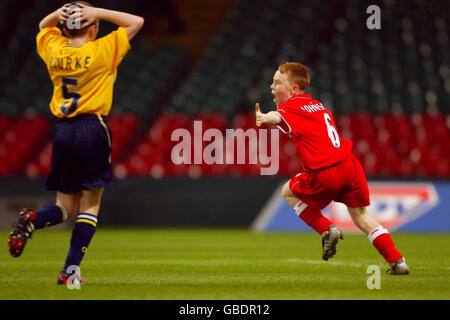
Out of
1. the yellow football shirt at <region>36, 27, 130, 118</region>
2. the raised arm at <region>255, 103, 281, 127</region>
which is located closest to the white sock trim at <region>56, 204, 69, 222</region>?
the yellow football shirt at <region>36, 27, 130, 118</region>

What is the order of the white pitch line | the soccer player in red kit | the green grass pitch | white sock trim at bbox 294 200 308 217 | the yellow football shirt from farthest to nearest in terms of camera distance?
the white pitch line < white sock trim at bbox 294 200 308 217 < the soccer player in red kit < the yellow football shirt < the green grass pitch

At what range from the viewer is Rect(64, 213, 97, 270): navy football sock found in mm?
5137

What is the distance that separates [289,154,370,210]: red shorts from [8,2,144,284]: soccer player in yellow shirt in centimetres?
149

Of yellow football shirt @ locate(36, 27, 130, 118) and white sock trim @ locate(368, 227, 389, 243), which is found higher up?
yellow football shirt @ locate(36, 27, 130, 118)

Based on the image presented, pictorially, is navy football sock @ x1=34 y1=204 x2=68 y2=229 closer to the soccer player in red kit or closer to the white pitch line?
the soccer player in red kit

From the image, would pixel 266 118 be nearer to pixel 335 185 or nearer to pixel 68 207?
pixel 335 185

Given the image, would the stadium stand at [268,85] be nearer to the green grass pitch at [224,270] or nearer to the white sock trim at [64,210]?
the green grass pitch at [224,270]

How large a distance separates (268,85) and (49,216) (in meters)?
12.5

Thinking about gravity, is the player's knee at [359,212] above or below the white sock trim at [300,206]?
below

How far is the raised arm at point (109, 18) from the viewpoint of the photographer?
5109 mm

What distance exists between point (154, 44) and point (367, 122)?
26.9 ft

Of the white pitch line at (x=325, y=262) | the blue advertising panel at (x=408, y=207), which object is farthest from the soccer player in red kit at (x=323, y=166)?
the blue advertising panel at (x=408, y=207)

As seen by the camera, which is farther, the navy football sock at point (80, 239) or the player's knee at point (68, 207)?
the player's knee at point (68, 207)
